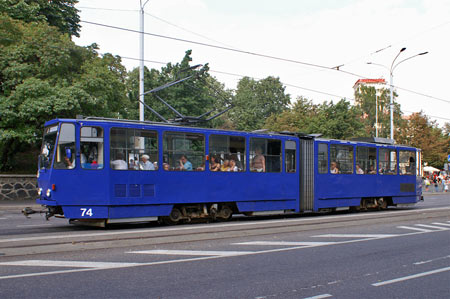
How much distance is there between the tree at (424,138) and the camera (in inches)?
2234

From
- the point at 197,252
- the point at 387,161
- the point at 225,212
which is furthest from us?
the point at 387,161

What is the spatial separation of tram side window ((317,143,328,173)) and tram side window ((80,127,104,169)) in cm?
842

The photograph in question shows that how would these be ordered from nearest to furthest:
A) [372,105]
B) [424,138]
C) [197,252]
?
[197,252] → [424,138] → [372,105]

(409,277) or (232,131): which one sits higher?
(232,131)

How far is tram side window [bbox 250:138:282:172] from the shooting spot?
47.4ft

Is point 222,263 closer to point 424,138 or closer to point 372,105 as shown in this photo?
point 424,138

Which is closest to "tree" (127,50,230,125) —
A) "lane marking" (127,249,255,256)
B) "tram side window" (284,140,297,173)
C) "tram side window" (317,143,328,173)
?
"tram side window" (317,143,328,173)

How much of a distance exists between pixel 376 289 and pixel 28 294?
4.56 metres

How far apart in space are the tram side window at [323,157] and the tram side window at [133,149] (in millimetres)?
6925

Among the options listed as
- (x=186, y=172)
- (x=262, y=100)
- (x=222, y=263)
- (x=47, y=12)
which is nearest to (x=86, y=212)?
(x=186, y=172)

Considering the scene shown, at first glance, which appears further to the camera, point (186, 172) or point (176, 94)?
point (176, 94)

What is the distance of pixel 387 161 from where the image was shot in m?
19.3

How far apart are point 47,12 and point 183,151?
22586 mm

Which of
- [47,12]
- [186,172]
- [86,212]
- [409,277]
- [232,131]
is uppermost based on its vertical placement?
[47,12]
